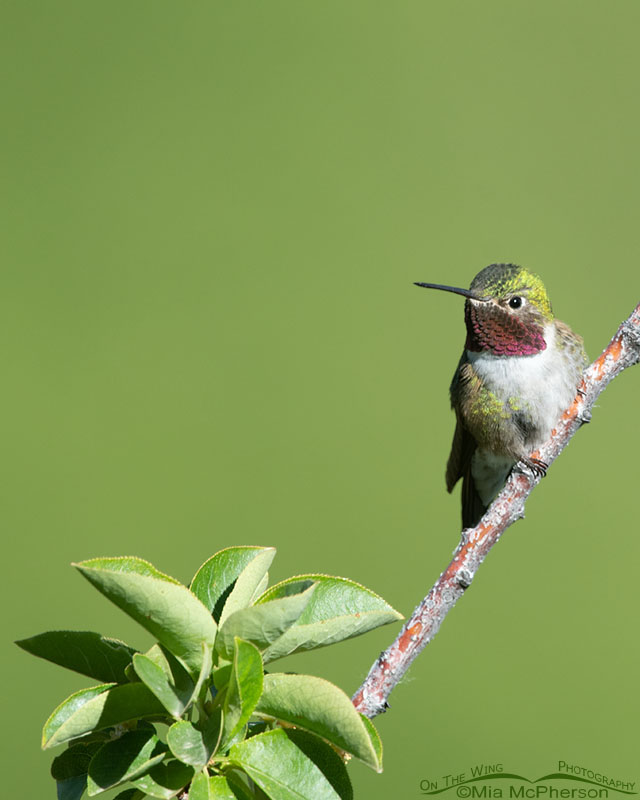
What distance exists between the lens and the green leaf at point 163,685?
0.82 metres

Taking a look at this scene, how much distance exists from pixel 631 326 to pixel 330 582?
2.56 ft


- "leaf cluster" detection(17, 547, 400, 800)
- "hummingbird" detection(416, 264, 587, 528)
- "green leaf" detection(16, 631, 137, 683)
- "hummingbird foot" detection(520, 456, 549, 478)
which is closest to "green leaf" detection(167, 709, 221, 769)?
"leaf cluster" detection(17, 547, 400, 800)

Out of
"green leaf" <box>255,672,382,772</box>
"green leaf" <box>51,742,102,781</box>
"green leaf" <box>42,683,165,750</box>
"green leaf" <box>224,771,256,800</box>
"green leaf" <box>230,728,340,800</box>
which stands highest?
"green leaf" <box>255,672,382,772</box>

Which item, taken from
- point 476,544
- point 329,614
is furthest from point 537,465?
point 329,614

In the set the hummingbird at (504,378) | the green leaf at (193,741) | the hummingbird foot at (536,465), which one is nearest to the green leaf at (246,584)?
the green leaf at (193,741)

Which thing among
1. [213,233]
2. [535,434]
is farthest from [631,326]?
[213,233]

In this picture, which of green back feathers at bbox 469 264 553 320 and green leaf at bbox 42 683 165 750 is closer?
green leaf at bbox 42 683 165 750


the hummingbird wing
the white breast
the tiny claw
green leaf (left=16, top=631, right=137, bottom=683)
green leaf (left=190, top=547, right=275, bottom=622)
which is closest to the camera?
green leaf (left=16, top=631, right=137, bottom=683)

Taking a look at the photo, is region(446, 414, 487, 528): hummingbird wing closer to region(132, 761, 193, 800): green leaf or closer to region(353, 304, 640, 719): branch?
region(353, 304, 640, 719): branch

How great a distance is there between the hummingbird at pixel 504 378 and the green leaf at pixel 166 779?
223 cm

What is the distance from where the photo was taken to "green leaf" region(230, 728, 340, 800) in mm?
857

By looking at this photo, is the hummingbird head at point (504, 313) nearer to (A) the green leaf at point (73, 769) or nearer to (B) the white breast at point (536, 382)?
(B) the white breast at point (536, 382)

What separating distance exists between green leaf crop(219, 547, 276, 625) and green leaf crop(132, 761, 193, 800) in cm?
15

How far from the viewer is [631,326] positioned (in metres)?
1.45
